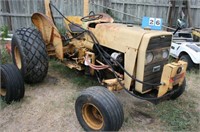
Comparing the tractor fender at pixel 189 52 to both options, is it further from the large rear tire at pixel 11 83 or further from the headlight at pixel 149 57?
the large rear tire at pixel 11 83

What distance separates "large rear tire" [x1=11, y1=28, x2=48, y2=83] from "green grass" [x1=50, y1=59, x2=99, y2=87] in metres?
0.73

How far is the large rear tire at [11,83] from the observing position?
3.31 m

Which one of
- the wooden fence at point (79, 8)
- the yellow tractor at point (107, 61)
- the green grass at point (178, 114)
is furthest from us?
the wooden fence at point (79, 8)

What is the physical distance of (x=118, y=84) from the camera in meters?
3.19

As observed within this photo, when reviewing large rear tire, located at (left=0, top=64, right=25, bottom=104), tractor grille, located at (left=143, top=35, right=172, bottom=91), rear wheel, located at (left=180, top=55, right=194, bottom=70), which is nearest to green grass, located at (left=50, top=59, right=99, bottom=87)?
large rear tire, located at (left=0, top=64, right=25, bottom=104)

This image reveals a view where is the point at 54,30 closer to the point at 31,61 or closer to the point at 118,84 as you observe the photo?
the point at 31,61

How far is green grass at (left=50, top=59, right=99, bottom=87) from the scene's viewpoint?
4305 millimetres

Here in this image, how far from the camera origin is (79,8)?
743 centimetres

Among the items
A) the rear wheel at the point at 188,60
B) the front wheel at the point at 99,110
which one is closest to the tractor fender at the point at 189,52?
the rear wheel at the point at 188,60

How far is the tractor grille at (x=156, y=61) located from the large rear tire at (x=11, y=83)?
1.89 metres

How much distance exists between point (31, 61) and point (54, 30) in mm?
734

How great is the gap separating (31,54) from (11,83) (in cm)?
66

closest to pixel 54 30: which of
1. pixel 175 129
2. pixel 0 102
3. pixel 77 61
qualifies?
pixel 77 61

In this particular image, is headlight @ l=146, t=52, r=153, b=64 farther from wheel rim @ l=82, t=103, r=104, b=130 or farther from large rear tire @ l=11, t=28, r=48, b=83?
large rear tire @ l=11, t=28, r=48, b=83
